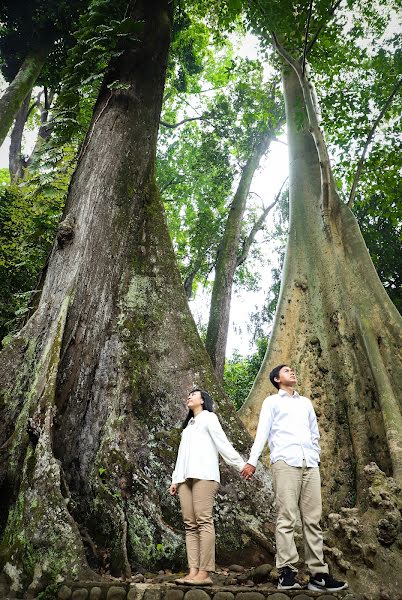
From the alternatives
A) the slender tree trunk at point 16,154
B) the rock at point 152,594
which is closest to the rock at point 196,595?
the rock at point 152,594

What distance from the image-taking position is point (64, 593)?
2.74 m

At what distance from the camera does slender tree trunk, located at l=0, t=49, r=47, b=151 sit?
811 centimetres

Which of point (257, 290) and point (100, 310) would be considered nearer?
point (100, 310)

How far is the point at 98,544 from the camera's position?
3.41 meters

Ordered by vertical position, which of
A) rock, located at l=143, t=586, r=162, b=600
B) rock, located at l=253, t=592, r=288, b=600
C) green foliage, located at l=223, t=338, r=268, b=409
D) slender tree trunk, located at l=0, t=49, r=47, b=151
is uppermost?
slender tree trunk, located at l=0, t=49, r=47, b=151

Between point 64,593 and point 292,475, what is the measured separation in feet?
5.00

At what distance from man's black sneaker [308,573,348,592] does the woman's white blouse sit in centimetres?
78

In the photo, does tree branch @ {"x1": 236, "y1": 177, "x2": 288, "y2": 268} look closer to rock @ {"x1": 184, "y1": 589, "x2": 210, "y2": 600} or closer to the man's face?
the man's face

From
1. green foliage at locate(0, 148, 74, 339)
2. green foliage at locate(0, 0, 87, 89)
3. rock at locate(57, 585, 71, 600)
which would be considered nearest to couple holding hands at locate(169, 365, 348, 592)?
rock at locate(57, 585, 71, 600)

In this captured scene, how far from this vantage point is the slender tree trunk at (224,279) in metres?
10.4

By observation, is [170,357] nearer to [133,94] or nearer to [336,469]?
[336,469]

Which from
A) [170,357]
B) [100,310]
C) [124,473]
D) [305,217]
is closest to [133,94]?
[305,217]

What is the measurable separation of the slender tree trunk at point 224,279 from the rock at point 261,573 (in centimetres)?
634

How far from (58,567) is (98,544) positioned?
55cm
